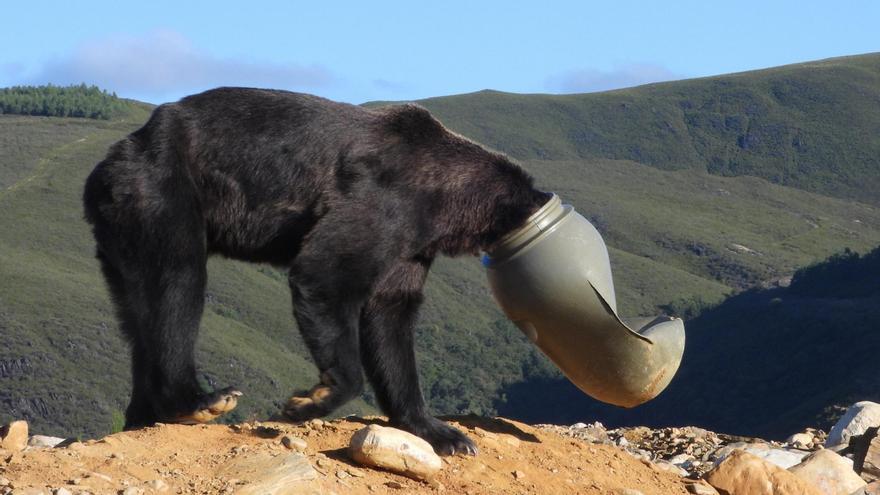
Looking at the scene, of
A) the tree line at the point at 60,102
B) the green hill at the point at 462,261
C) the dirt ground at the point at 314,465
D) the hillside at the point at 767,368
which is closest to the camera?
the dirt ground at the point at 314,465

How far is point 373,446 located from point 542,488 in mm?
1042

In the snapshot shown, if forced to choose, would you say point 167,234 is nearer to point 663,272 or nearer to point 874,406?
point 874,406

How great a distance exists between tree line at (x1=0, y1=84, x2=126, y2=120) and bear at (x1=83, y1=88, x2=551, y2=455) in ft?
289

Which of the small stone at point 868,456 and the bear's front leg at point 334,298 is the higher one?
the bear's front leg at point 334,298

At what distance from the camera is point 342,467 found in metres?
7.01

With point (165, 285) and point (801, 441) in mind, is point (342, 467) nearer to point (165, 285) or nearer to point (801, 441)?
point (165, 285)

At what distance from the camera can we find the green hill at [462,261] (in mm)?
43219

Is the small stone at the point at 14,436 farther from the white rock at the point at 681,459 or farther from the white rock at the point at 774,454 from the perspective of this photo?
the white rock at the point at 774,454

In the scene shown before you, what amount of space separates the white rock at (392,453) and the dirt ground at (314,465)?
6cm

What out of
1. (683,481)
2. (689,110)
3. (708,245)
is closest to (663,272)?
(708,245)

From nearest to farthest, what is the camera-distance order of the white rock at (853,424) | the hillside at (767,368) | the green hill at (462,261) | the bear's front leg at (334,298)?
1. the bear's front leg at (334,298)
2. the white rock at (853,424)
3. the green hill at (462,261)
4. the hillside at (767,368)

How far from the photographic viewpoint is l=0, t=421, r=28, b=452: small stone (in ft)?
24.9

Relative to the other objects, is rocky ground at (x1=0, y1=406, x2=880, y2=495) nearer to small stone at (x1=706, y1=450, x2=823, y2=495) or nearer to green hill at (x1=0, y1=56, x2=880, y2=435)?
small stone at (x1=706, y1=450, x2=823, y2=495)

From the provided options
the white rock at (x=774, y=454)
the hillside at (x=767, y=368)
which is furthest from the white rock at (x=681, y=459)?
the hillside at (x=767, y=368)
